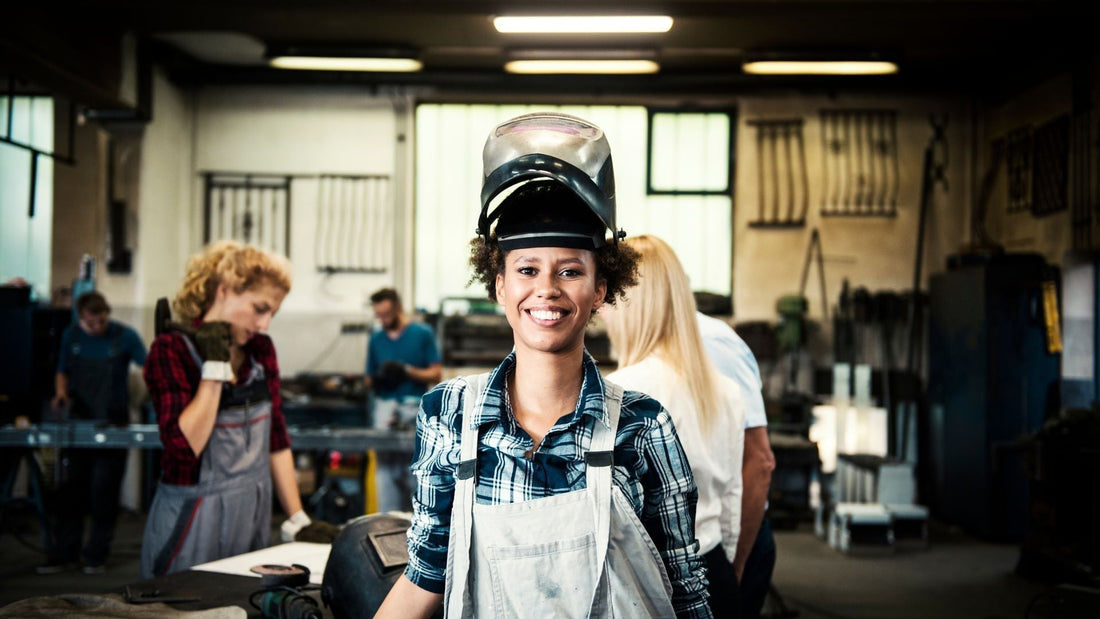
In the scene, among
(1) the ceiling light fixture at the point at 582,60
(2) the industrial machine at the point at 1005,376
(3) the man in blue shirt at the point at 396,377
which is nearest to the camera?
(3) the man in blue shirt at the point at 396,377

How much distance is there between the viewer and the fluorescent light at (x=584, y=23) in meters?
5.83

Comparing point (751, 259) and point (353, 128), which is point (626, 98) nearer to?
point (751, 259)

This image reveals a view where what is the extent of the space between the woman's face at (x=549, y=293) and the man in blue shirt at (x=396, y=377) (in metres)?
4.24

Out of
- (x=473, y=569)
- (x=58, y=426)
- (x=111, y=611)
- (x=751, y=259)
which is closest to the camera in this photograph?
(x=473, y=569)

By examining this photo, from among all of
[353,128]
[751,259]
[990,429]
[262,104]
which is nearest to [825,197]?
[751,259]

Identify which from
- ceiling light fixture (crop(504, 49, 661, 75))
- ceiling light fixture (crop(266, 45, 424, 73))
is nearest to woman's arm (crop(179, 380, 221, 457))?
ceiling light fixture (crop(266, 45, 424, 73))

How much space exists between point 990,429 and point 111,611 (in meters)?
6.28

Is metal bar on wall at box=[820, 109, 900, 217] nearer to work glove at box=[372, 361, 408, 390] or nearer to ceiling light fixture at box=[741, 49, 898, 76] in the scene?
ceiling light fixture at box=[741, 49, 898, 76]

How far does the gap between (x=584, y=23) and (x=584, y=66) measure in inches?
55.1

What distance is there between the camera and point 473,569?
1.35 meters

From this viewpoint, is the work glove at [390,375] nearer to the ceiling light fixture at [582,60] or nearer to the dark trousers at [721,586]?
the ceiling light fixture at [582,60]

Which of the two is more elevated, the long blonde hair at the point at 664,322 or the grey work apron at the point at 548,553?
the long blonde hair at the point at 664,322

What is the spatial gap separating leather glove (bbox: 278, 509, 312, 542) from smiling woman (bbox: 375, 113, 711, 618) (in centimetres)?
145

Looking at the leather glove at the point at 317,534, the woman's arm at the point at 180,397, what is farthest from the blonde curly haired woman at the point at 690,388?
the woman's arm at the point at 180,397
